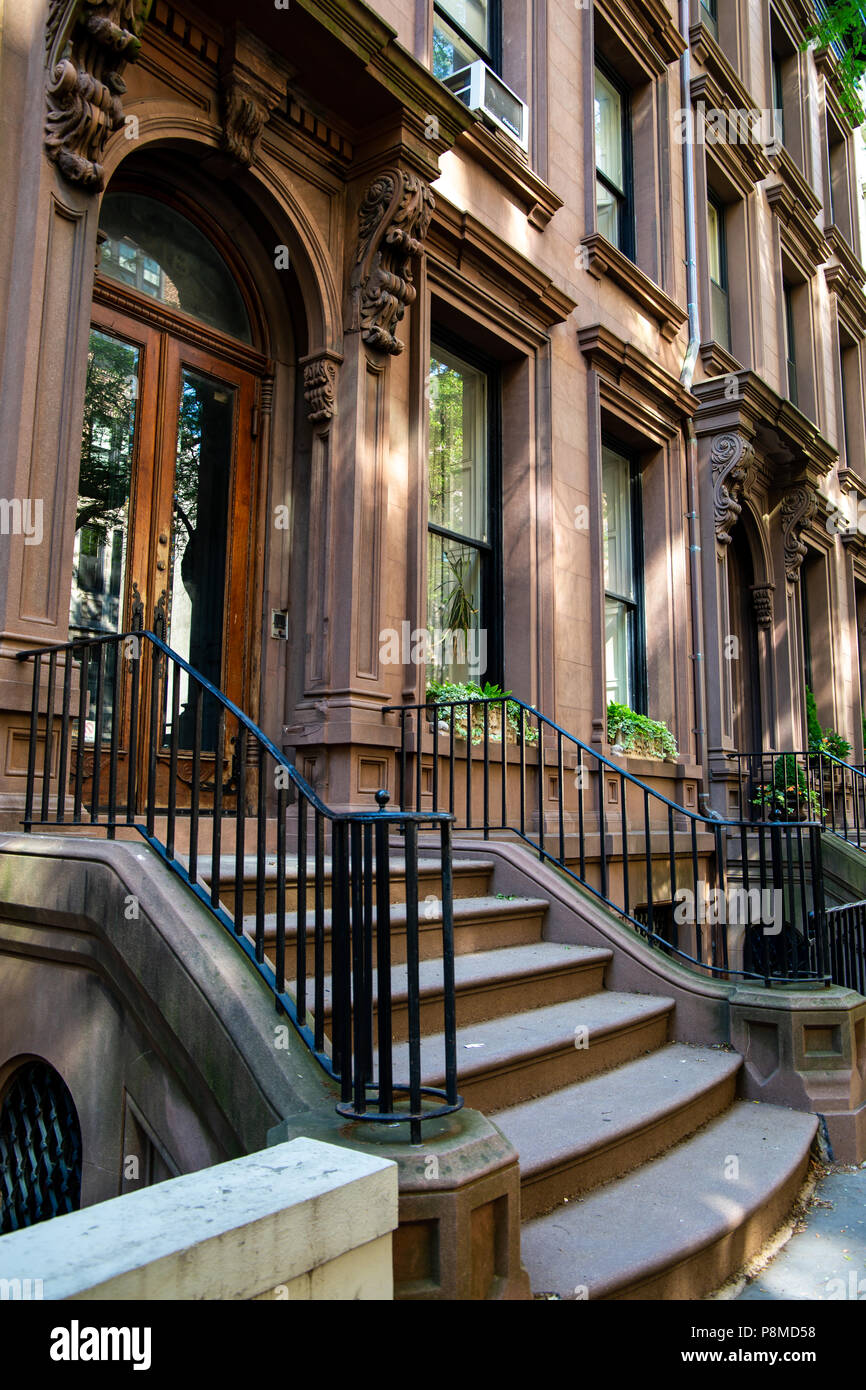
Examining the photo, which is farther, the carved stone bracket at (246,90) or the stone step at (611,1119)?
the carved stone bracket at (246,90)

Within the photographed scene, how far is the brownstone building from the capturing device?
4.91 metres

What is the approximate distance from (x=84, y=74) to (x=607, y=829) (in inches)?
245

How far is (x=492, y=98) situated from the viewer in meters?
8.82

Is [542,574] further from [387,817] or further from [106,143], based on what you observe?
[387,817]

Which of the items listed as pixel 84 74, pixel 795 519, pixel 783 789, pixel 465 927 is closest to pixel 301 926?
pixel 465 927

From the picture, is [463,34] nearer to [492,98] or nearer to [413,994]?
[492,98]

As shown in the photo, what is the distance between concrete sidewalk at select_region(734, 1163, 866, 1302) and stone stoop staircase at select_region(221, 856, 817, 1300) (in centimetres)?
10

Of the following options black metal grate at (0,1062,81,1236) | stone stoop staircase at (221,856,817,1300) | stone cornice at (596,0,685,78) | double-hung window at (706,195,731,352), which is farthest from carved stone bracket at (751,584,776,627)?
black metal grate at (0,1062,81,1236)

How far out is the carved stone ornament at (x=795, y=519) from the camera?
13.7m

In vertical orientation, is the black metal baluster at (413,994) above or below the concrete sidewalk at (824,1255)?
above

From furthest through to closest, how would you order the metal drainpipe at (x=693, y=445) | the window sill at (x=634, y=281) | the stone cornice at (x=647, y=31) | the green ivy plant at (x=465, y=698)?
the metal drainpipe at (x=693, y=445) < the stone cornice at (x=647, y=31) < the window sill at (x=634, y=281) < the green ivy plant at (x=465, y=698)

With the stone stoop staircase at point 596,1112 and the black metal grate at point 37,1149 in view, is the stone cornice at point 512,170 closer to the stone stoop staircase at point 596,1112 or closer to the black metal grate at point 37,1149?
the stone stoop staircase at point 596,1112

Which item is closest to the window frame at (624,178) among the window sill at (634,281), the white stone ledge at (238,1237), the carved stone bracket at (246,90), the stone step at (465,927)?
the window sill at (634,281)

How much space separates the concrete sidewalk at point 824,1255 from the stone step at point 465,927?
6.01 ft
